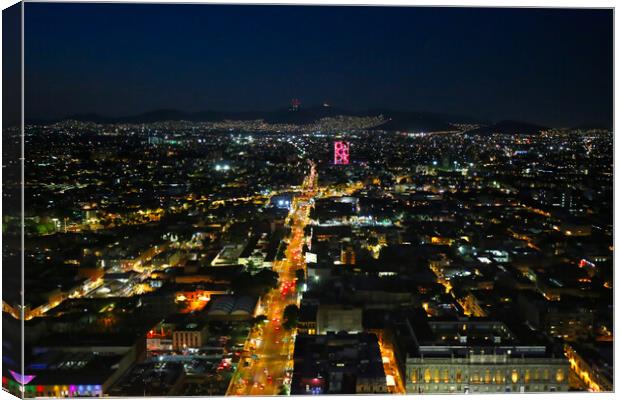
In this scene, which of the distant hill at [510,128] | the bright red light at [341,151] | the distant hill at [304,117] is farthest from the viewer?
the bright red light at [341,151]

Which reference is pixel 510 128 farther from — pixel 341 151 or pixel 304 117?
pixel 304 117

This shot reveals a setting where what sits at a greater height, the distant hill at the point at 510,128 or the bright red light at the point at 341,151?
the distant hill at the point at 510,128

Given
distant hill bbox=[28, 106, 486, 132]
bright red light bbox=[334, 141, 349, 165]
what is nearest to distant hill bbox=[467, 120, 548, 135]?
distant hill bbox=[28, 106, 486, 132]

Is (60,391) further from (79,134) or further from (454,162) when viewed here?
(454,162)

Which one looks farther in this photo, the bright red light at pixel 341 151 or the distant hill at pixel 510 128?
the bright red light at pixel 341 151

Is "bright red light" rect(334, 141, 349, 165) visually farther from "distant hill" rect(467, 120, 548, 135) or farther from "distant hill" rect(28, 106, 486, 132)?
"distant hill" rect(467, 120, 548, 135)

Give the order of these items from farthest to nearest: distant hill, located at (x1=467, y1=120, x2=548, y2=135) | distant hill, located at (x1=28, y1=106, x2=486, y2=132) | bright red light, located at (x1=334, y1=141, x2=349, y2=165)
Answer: bright red light, located at (x1=334, y1=141, x2=349, y2=165) → distant hill, located at (x1=467, y1=120, x2=548, y2=135) → distant hill, located at (x1=28, y1=106, x2=486, y2=132)

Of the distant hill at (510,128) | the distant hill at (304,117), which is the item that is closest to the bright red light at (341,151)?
the distant hill at (304,117)

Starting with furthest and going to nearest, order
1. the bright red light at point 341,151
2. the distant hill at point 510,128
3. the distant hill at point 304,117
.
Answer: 1. the bright red light at point 341,151
2. the distant hill at point 510,128
3. the distant hill at point 304,117

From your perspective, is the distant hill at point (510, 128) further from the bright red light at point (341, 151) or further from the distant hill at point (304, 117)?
the bright red light at point (341, 151)
